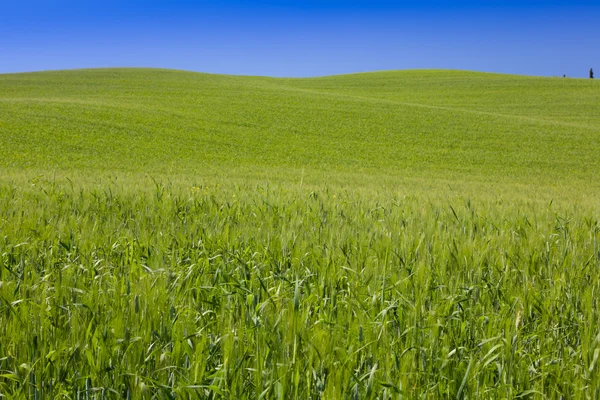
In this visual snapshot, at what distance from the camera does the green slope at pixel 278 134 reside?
1872 cm

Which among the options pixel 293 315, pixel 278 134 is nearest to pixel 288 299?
pixel 293 315

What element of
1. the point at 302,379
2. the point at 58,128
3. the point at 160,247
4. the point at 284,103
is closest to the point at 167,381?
the point at 302,379

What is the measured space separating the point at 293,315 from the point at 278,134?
24.5 meters

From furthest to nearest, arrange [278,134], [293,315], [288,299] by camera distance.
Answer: [278,134], [288,299], [293,315]

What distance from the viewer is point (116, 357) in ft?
5.20

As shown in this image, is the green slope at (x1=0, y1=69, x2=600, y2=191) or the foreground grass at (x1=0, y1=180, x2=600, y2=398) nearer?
the foreground grass at (x1=0, y1=180, x2=600, y2=398)

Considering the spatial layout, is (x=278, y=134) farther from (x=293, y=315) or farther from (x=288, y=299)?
(x=293, y=315)

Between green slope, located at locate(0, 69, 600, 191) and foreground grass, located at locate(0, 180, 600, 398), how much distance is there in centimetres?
848

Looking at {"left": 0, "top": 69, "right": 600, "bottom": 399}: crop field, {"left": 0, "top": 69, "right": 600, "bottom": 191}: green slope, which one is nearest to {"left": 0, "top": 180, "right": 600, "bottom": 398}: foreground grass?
{"left": 0, "top": 69, "right": 600, "bottom": 399}: crop field

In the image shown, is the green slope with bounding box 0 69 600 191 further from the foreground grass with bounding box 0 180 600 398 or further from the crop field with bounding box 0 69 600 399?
the foreground grass with bounding box 0 180 600 398

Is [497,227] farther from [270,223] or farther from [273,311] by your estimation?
[273,311]

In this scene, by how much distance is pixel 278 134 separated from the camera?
2592 cm

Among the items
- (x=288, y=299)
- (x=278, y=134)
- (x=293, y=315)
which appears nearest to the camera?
(x=293, y=315)

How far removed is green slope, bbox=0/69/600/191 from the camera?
18.7 metres
